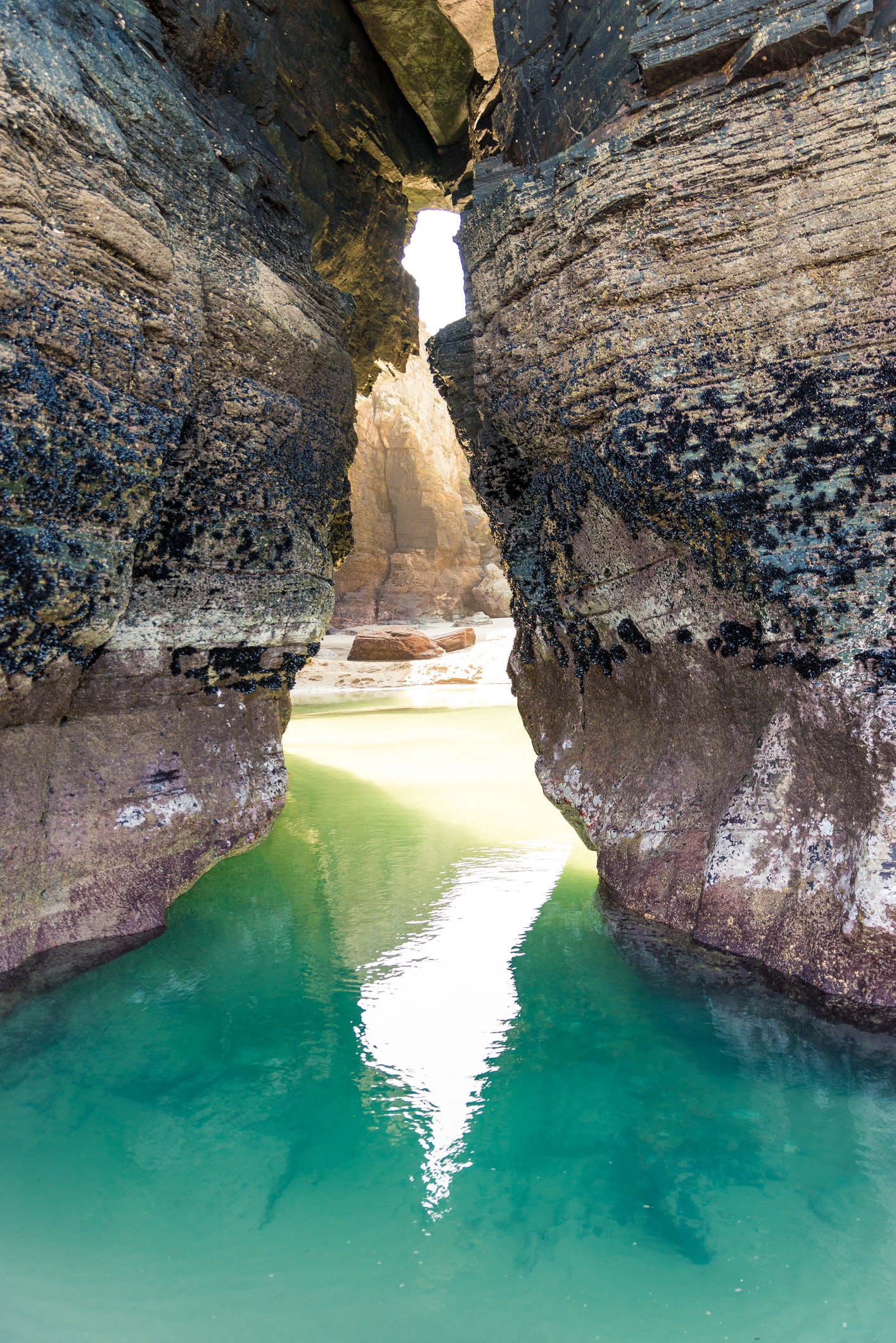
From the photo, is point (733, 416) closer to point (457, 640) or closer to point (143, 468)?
point (143, 468)

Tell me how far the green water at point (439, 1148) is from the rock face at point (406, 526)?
24300 mm

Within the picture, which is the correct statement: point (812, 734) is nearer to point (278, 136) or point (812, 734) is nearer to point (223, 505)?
point (223, 505)

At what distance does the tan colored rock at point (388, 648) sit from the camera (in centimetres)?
2269

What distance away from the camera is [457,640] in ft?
81.5

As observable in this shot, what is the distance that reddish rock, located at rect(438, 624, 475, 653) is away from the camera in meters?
24.6

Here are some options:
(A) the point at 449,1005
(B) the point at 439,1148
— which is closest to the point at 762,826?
(A) the point at 449,1005

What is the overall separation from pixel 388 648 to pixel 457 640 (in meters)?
2.97

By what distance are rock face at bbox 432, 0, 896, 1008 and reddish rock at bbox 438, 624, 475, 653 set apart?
19963mm

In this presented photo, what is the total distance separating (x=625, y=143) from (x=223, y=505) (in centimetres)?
299

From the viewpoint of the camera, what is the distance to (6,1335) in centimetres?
204

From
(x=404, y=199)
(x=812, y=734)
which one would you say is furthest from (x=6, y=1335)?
(x=404, y=199)

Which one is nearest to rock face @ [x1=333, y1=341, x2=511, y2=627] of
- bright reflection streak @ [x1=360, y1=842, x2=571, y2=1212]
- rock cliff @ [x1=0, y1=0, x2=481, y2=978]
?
rock cliff @ [x1=0, y1=0, x2=481, y2=978]

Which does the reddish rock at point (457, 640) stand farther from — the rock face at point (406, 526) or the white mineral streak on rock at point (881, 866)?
the white mineral streak on rock at point (881, 866)

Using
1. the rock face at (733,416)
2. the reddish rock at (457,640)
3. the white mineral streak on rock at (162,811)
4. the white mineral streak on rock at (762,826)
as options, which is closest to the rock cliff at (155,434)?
the white mineral streak on rock at (162,811)
